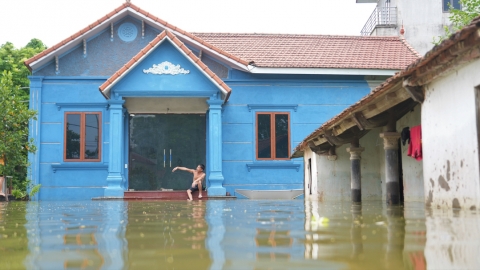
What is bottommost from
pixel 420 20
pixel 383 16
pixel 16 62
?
pixel 16 62

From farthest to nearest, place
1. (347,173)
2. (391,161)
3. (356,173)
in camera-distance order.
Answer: (347,173) → (356,173) → (391,161)

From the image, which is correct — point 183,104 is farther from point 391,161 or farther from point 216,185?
point 391,161

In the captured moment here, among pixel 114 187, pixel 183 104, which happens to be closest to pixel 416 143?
pixel 114 187

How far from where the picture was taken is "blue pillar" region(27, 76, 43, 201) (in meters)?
20.1

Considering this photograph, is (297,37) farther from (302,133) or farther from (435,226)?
(435,226)

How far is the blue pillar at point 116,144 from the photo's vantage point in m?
18.4

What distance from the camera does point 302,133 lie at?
68.4 feet

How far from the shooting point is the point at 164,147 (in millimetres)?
22234

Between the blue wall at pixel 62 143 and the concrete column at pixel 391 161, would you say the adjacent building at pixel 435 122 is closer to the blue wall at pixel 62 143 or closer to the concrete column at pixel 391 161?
the concrete column at pixel 391 161

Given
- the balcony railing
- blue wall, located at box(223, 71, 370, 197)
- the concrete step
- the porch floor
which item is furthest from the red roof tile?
Result: the balcony railing

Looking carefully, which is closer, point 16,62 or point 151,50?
point 151,50

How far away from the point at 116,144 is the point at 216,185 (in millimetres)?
3405

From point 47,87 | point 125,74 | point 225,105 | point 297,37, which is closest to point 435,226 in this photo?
point 125,74

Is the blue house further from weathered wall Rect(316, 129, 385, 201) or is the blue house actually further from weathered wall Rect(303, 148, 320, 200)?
weathered wall Rect(316, 129, 385, 201)
